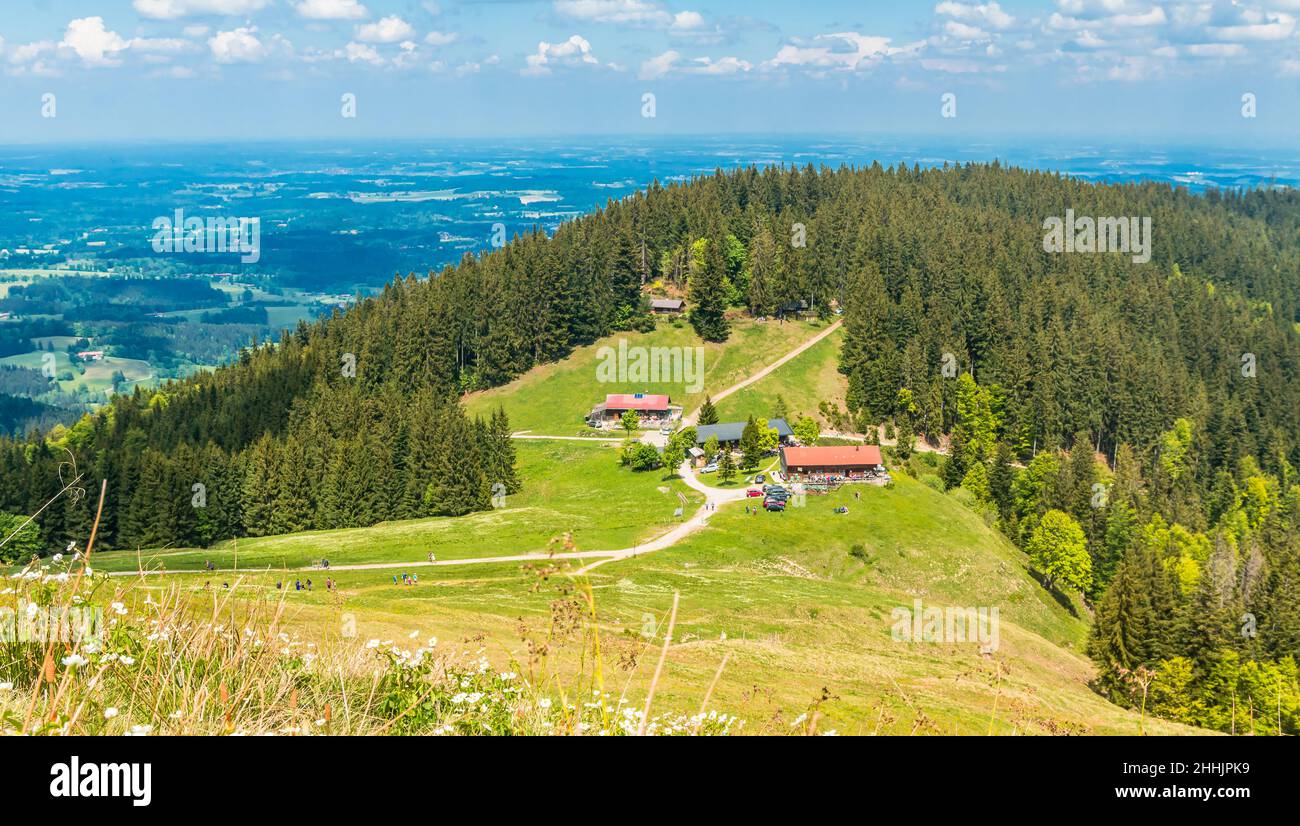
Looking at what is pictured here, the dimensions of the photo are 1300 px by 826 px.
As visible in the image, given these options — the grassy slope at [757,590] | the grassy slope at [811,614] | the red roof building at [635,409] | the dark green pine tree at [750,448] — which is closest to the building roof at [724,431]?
the dark green pine tree at [750,448]

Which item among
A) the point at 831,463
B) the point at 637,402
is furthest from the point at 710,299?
the point at 831,463

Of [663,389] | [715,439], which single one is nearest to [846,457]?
[715,439]

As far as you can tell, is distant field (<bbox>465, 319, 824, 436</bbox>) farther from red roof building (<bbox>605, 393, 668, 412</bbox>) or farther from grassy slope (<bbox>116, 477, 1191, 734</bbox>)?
grassy slope (<bbox>116, 477, 1191, 734</bbox>)

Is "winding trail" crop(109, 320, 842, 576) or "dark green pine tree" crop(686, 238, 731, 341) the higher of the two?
"dark green pine tree" crop(686, 238, 731, 341)

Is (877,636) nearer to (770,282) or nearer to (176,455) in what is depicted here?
(176,455)

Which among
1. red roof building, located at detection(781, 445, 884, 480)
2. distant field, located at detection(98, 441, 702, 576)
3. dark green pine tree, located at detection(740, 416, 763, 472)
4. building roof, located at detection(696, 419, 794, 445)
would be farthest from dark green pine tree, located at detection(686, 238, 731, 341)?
red roof building, located at detection(781, 445, 884, 480)

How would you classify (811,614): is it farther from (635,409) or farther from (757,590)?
(635,409)
